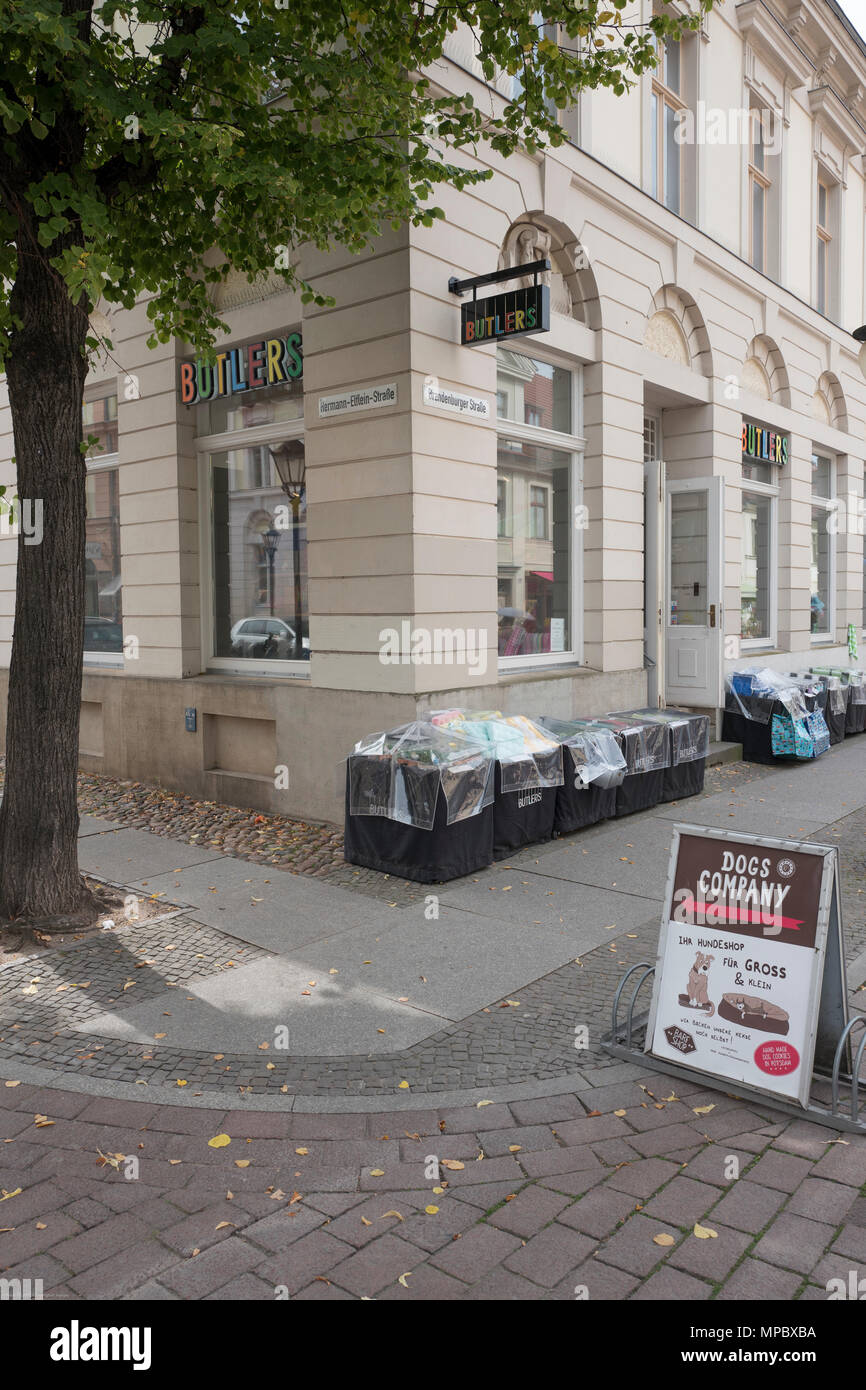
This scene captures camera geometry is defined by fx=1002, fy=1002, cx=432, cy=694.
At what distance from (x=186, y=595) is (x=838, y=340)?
498 inches

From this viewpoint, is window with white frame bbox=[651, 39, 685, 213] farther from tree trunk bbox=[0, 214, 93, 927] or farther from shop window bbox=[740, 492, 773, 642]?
tree trunk bbox=[0, 214, 93, 927]

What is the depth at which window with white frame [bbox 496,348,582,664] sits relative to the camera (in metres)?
9.88

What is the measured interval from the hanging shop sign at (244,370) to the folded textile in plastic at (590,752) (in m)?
4.05

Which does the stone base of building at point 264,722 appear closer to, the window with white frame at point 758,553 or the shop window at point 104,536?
the shop window at point 104,536

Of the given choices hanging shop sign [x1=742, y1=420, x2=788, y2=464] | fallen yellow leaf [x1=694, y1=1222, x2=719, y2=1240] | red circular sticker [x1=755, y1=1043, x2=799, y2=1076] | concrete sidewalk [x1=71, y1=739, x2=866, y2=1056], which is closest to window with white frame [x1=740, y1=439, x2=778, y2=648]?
hanging shop sign [x1=742, y1=420, x2=788, y2=464]

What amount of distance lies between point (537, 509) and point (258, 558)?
2.93 m

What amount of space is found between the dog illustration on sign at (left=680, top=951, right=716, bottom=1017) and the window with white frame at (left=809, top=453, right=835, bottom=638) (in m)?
14.3

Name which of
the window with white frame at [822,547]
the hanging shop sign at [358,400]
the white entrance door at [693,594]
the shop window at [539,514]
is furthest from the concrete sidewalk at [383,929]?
the window with white frame at [822,547]

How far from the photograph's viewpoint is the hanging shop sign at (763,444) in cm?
1449

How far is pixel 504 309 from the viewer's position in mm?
8188

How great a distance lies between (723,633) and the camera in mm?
12898

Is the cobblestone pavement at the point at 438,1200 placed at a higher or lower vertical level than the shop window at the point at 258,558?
lower
